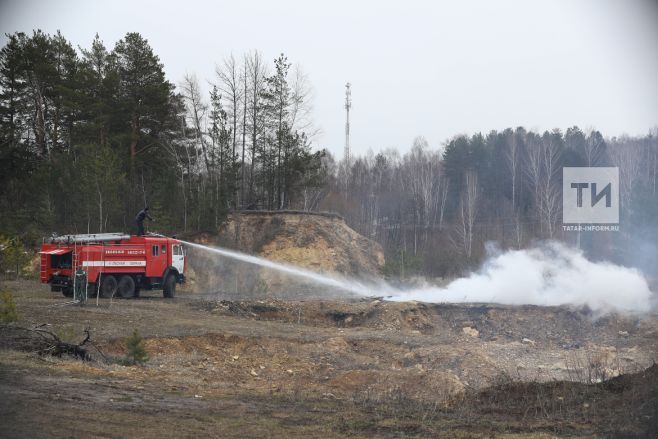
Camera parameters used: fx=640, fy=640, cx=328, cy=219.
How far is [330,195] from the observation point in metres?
70.9

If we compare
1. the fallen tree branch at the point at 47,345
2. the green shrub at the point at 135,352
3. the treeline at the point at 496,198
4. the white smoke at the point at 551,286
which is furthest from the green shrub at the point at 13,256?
the treeline at the point at 496,198

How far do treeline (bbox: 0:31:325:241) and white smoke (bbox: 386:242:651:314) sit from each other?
17091 millimetres

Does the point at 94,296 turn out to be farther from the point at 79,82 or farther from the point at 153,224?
the point at 79,82

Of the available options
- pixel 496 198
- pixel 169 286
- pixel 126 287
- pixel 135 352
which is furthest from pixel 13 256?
pixel 496 198

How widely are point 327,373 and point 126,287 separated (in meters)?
13.6

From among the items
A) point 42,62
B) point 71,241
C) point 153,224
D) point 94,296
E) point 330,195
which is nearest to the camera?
point 71,241

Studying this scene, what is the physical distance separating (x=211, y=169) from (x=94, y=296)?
22.6 m

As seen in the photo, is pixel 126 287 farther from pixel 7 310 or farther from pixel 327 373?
pixel 327 373

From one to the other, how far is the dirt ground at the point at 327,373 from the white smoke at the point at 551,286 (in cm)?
102

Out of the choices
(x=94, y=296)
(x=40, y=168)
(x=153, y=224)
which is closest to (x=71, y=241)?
(x=94, y=296)

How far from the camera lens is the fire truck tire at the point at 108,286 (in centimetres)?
2691

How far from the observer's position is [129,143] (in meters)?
44.5

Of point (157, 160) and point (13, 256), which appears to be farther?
point (157, 160)

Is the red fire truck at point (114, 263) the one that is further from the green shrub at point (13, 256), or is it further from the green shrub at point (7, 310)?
the green shrub at point (7, 310)
